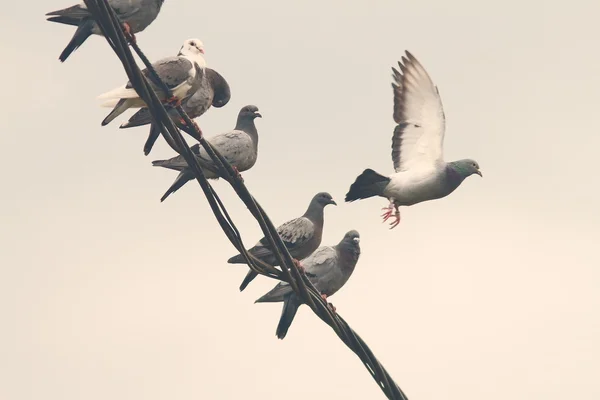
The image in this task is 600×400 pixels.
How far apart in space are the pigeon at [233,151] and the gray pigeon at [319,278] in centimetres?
139

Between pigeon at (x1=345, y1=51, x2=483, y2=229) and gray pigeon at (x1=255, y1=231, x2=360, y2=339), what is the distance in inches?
44.8

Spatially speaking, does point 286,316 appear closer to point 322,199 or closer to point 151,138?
point 322,199

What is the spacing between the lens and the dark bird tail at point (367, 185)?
1269 centimetres

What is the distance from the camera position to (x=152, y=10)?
1052cm

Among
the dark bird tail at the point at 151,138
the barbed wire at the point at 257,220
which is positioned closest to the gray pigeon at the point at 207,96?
the dark bird tail at the point at 151,138

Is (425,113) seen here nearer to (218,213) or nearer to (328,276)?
(328,276)

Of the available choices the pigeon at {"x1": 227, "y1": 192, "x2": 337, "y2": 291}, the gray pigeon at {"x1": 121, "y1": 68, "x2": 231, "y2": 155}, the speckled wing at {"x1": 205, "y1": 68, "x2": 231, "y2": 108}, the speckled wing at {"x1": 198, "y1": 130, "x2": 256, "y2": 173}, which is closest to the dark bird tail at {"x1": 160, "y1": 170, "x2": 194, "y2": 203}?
the speckled wing at {"x1": 198, "y1": 130, "x2": 256, "y2": 173}

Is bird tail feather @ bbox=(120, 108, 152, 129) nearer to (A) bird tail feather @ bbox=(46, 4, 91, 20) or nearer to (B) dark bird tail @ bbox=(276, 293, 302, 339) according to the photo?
(A) bird tail feather @ bbox=(46, 4, 91, 20)

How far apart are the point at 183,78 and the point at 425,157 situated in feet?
11.1

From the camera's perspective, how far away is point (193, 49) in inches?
478

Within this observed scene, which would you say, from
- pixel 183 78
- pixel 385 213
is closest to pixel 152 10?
pixel 183 78

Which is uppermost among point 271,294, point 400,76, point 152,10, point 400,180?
point 152,10

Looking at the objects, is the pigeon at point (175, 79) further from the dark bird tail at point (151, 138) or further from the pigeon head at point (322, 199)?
the pigeon head at point (322, 199)

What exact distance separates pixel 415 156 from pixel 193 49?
2.88 metres
